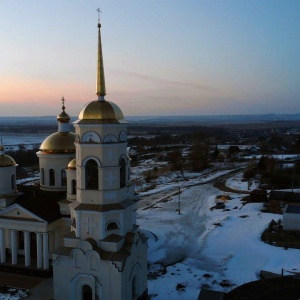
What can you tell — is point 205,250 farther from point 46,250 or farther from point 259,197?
point 259,197

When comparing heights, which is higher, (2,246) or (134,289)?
(2,246)

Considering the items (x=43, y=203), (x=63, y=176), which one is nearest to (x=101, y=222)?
(x=43, y=203)

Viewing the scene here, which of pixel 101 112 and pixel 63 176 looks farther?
pixel 63 176

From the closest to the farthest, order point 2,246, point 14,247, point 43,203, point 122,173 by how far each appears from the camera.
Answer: point 122,173, point 14,247, point 2,246, point 43,203

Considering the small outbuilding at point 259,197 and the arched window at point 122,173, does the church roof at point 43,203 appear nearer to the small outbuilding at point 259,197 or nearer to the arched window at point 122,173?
the arched window at point 122,173

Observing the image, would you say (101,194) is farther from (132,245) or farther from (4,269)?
(4,269)

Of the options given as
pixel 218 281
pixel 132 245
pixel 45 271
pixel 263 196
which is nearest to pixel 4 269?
pixel 45 271
